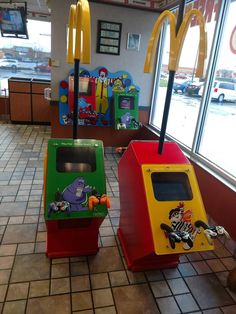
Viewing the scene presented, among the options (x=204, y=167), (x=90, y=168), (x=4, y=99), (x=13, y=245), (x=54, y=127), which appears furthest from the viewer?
(x=4, y=99)

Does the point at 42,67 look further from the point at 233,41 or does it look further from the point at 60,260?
the point at 60,260

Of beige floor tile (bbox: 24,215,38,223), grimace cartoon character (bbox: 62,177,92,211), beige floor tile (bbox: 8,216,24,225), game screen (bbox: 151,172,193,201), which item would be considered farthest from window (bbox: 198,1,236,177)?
beige floor tile (bbox: 8,216,24,225)

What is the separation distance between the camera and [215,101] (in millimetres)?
2572

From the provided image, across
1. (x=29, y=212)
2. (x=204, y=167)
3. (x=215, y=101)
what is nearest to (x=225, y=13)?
(x=215, y=101)

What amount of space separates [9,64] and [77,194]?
5158mm

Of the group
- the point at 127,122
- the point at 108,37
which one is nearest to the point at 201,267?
the point at 127,122

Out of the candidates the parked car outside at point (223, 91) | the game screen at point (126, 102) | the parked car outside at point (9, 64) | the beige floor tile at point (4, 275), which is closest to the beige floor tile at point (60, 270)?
the beige floor tile at point (4, 275)

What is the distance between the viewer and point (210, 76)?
2.49 m

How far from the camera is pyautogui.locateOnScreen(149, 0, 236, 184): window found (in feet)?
7.52

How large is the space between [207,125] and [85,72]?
1869 mm

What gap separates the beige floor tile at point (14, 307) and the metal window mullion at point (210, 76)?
2.07 meters

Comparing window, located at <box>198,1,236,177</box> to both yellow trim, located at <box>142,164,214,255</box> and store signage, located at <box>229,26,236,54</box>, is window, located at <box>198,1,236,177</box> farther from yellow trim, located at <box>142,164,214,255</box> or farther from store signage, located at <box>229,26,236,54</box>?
yellow trim, located at <box>142,164,214,255</box>

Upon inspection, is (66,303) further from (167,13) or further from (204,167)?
(167,13)

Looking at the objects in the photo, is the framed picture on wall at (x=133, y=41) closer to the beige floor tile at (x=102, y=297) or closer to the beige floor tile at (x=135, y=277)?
the beige floor tile at (x=135, y=277)
